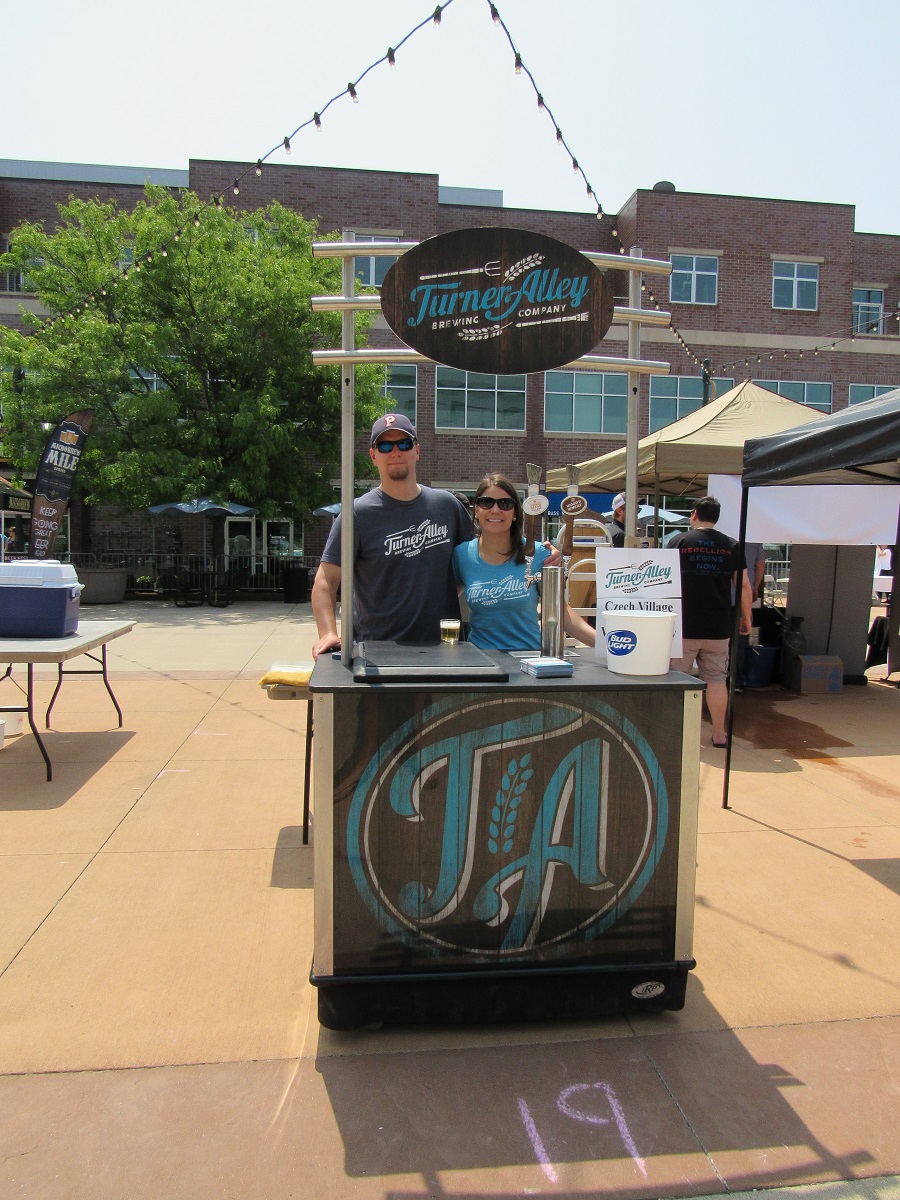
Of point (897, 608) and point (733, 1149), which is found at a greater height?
point (897, 608)

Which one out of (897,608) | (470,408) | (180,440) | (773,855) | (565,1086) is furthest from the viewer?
(470,408)

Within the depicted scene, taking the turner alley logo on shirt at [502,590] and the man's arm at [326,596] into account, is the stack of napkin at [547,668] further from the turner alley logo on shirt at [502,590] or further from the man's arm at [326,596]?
the man's arm at [326,596]

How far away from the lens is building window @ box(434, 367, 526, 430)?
24344 millimetres

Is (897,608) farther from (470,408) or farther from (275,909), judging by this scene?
(470,408)

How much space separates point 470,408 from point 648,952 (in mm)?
22890

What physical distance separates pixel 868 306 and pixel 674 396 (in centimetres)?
861

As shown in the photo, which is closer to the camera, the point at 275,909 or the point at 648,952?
the point at 648,952

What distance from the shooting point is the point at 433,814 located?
251 cm

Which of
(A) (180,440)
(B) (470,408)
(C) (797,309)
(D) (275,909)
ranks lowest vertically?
(D) (275,909)

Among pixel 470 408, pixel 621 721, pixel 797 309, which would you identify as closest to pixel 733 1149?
pixel 621 721

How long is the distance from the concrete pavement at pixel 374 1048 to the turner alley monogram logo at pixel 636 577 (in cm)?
140

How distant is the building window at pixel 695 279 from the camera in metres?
25.1

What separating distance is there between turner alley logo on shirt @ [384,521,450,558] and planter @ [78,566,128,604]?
53.8 ft

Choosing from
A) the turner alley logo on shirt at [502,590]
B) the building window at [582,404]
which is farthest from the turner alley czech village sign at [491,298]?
the building window at [582,404]
